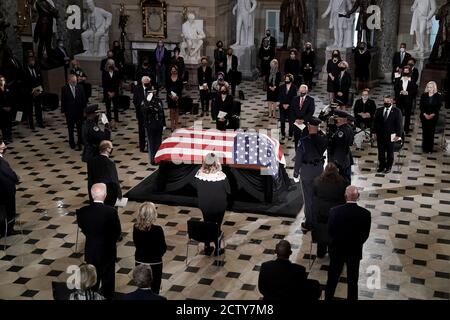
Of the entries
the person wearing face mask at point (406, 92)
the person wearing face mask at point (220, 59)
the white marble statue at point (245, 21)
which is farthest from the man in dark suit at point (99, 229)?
the white marble statue at point (245, 21)

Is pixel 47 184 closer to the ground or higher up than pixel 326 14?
closer to the ground

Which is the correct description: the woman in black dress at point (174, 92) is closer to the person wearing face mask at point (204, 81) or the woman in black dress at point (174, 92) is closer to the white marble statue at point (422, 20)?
the person wearing face mask at point (204, 81)

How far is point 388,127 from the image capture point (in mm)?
13305

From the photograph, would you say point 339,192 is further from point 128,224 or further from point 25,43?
point 25,43

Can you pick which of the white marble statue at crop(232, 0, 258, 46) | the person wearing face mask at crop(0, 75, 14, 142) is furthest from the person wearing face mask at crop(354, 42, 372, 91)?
the person wearing face mask at crop(0, 75, 14, 142)

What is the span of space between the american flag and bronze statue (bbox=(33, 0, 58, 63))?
355 inches

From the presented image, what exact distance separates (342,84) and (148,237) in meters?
9.98

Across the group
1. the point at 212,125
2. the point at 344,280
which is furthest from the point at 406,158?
the point at 344,280

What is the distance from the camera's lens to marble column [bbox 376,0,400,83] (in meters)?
22.8

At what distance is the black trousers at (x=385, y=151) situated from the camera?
13.4 meters

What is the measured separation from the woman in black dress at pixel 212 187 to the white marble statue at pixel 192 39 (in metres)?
12.6
